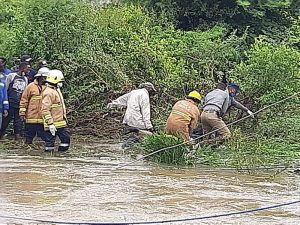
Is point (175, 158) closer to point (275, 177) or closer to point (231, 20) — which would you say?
point (275, 177)

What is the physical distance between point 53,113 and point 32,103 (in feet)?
1.72

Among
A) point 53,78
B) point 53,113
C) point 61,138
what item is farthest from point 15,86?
point 61,138

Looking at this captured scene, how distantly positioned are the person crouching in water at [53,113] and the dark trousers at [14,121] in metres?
1.25

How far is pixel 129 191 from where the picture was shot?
9469 millimetres

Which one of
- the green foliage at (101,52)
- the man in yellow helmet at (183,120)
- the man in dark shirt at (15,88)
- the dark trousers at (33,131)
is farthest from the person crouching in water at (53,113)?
the green foliage at (101,52)

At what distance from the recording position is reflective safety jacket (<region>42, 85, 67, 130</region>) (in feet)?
42.4

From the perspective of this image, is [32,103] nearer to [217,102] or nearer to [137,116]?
[137,116]

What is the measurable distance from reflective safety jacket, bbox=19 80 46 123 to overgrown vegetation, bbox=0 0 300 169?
2.08 m

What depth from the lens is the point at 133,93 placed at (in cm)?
1341

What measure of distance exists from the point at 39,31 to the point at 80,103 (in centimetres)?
187

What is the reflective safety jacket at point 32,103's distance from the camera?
13.4 metres

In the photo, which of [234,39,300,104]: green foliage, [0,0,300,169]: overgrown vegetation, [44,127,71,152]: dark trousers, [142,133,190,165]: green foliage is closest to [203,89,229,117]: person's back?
[0,0,300,169]: overgrown vegetation

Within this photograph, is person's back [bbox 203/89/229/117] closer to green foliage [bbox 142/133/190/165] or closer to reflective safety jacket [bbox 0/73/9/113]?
green foliage [bbox 142/133/190/165]

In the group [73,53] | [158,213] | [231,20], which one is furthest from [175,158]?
[231,20]
